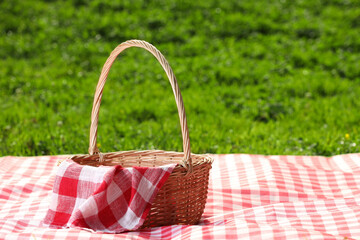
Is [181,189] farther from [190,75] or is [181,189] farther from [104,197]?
[190,75]

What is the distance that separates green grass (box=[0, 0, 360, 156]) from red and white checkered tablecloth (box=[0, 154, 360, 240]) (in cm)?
55

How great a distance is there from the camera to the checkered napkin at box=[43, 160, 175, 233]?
2.13 metres

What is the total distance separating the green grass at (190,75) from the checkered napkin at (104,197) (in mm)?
1677

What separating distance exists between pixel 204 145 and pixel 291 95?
2.18 m

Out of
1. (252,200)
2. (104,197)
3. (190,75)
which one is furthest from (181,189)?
(190,75)

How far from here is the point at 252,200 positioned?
2.77 meters

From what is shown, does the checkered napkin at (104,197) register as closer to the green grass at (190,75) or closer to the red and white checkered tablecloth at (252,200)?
the red and white checkered tablecloth at (252,200)

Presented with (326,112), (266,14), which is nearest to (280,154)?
(326,112)

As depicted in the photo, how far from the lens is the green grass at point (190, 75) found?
4355 mm

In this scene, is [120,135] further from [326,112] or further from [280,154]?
[326,112]

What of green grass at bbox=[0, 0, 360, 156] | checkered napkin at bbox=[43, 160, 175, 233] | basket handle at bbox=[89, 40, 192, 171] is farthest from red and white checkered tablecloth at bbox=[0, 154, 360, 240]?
green grass at bbox=[0, 0, 360, 156]

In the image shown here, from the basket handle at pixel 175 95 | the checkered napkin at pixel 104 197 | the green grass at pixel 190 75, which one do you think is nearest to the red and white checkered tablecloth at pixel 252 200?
the checkered napkin at pixel 104 197

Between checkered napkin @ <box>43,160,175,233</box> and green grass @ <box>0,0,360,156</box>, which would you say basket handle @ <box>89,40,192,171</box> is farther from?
green grass @ <box>0,0,360,156</box>

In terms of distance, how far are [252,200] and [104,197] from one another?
3.29ft
